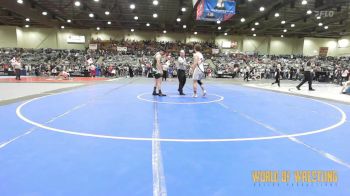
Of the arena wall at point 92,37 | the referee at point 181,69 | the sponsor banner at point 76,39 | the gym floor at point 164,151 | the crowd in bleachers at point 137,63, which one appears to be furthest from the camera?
the sponsor banner at point 76,39

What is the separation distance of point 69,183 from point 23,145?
62.1 inches

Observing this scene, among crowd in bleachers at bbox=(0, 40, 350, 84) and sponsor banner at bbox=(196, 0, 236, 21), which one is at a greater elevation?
sponsor banner at bbox=(196, 0, 236, 21)

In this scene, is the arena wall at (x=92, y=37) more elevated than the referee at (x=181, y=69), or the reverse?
the arena wall at (x=92, y=37)

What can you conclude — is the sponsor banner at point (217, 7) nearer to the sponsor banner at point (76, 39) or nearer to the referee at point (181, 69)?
the referee at point (181, 69)

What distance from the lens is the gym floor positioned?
2678 mm

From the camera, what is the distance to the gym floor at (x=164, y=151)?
2.68 metres

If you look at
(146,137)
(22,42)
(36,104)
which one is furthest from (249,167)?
(22,42)

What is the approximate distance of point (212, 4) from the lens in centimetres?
1441

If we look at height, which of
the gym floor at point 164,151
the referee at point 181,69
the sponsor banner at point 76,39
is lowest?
the gym floor at point 164,151

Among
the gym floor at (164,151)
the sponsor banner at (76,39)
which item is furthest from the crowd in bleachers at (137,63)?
the gym floor at (164,151)

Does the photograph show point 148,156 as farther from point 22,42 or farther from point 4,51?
point 22,42

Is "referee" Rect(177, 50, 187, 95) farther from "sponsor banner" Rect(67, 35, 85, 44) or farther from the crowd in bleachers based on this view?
"sponsor banner" Rect(67, 35, 85, 44)


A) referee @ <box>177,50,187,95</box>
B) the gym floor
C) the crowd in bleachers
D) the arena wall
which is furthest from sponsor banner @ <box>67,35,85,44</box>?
the gym floor

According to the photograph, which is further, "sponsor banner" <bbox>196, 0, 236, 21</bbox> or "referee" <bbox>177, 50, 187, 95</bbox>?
"sponsor banner" <bbox>196, 0, 236, 21</bbox>
